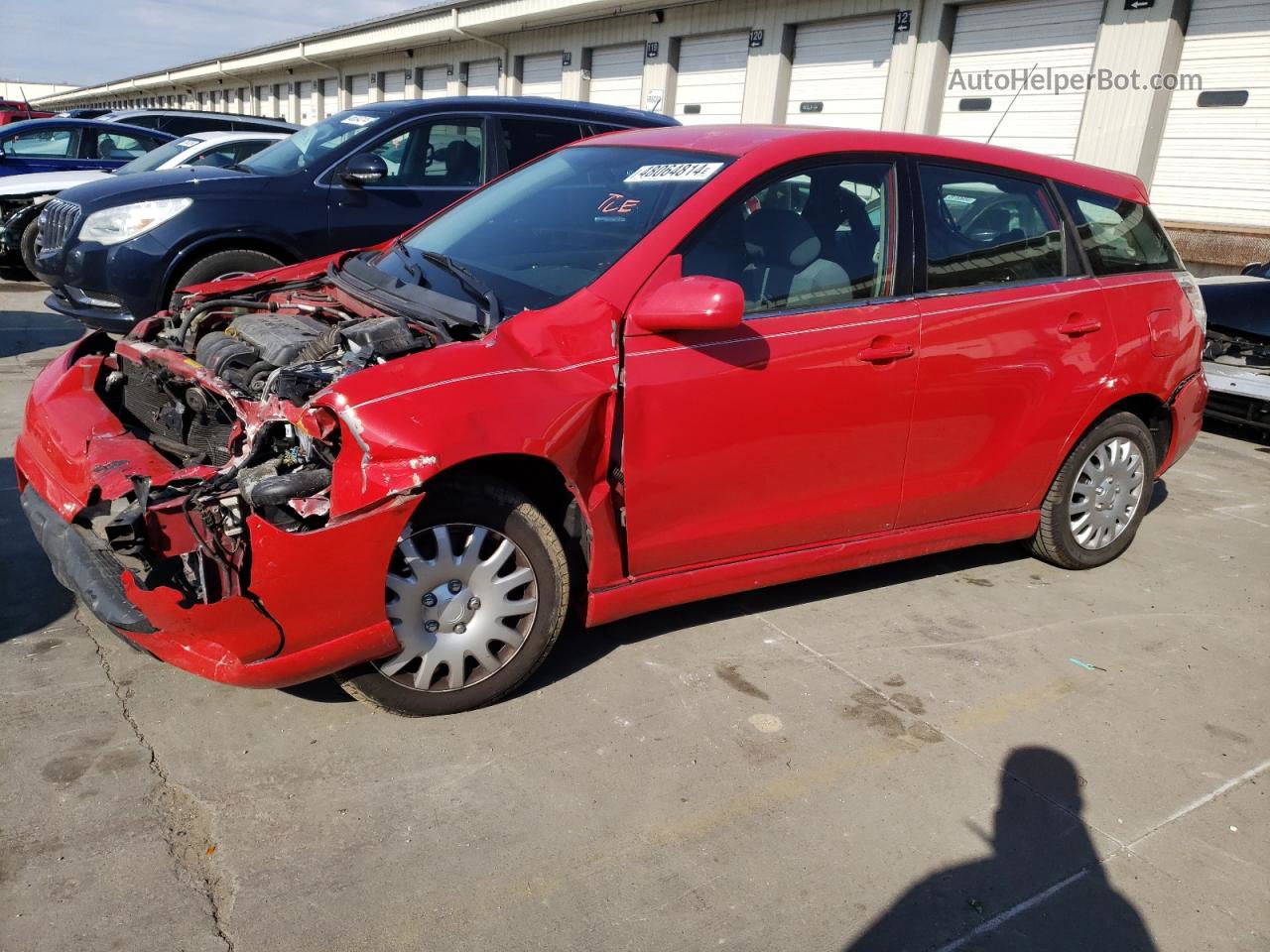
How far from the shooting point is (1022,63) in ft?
43.1

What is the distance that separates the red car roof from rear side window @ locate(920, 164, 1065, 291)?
9cm

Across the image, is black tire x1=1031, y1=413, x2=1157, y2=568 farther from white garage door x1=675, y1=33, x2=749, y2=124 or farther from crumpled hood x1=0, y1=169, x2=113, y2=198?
white garage door x1=675, y1=33, x2=749, y2=124

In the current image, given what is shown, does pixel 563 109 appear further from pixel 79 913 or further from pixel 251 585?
pixel 79 913

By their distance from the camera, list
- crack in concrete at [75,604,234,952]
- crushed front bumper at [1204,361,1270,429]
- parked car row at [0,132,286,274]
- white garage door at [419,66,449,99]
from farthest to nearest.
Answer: white garage door at [419,66,449,99], parked car row at [0,132,286,274], crushed front bumper at [1204,361,1270,429], crack in concrete at [75,604,234,952]

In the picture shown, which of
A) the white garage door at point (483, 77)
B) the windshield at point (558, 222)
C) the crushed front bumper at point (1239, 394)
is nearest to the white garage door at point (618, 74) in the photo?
the white garage door at point (483, 77)

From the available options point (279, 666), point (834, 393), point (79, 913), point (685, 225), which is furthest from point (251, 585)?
point (834, 393)

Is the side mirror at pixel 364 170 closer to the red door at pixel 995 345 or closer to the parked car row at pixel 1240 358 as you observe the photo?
the red door at pixel 995 345

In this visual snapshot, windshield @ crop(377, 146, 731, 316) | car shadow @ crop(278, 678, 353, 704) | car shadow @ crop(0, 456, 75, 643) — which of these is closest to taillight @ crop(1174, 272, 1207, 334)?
windshield @ crop(377, 146, 731, 316)

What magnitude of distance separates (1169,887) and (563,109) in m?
6.39

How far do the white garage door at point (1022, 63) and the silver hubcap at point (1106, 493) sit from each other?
9.09 metres

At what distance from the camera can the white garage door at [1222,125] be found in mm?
11078

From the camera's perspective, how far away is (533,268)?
3.65 metres

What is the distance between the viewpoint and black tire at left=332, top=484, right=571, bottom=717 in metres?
3.05

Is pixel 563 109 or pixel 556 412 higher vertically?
pixel 563 109
